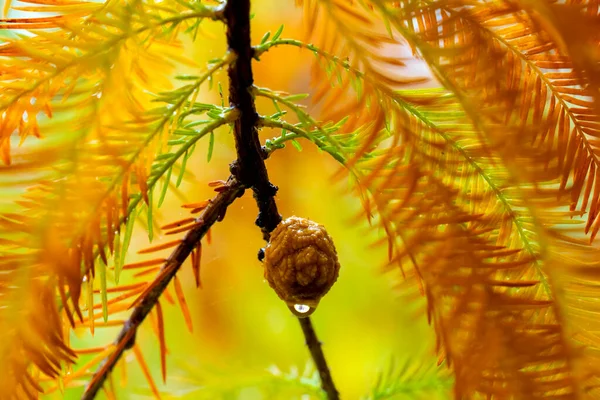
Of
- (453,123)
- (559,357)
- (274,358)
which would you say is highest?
(453,123)

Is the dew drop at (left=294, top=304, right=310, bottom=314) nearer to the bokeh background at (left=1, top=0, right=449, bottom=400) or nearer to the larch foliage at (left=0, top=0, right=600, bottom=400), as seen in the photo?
the larch foliage at (left=0, top=0, right=600, bottom=400)

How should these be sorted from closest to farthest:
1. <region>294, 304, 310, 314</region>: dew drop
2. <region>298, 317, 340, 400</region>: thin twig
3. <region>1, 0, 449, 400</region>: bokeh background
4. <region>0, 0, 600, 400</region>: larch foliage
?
<region>0, 0, 600, 400</region>: larch foliage, <region>294, 304, 310, 314</region>: dew drop, <region>298, 317, 340, 400</region>: thin twig, <region>1, 0, 449, 400</region>: bokeh background

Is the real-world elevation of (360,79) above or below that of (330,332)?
above

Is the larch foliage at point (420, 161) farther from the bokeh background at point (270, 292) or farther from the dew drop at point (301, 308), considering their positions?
the bokeh background at point (270, 292)

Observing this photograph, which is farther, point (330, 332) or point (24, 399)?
point (330, 332)

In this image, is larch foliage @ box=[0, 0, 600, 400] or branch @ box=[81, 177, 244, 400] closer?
larch foliage @ box=[0, 0, 600, 400]

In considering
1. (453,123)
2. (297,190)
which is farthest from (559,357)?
(297,190)

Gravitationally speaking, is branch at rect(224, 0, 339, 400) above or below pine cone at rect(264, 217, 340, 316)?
above

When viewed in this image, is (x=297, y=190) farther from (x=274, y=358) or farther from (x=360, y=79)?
(x=360, y=79)

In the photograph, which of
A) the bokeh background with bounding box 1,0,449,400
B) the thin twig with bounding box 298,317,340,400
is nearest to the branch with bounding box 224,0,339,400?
the thin twig with bounding box 298,317,340,400
